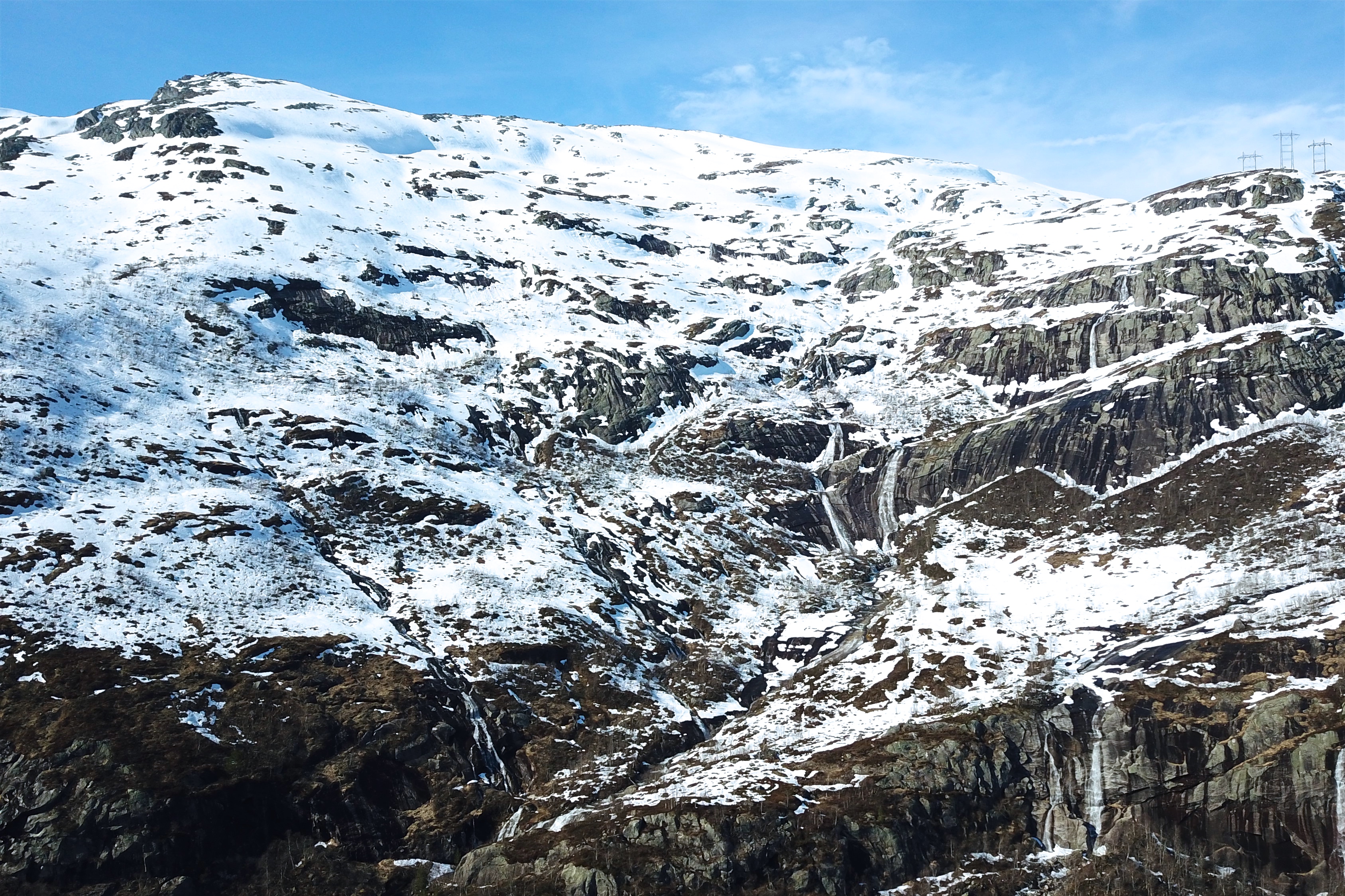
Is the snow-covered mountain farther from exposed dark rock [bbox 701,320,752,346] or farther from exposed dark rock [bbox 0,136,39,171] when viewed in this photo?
exposed dark rock [bbox 0,136,39,171]

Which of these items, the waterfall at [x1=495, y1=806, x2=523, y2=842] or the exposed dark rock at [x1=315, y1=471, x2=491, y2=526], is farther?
the exposed dark rock at [x1=315, y1=471, x2=491, y2=526]

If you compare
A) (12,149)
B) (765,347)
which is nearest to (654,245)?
(765,347)

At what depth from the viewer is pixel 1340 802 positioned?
163ft

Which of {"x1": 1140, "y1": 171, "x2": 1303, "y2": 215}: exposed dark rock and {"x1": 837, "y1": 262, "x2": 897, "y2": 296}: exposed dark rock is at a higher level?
{"x1": 1140, "y1": 171, "x2": 1303, "y2": 215}: exposed dark rock

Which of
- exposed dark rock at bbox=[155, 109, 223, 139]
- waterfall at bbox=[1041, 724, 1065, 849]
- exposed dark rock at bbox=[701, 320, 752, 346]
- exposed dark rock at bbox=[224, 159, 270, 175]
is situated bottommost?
waterfall at bbox=[1041, 724, 1065, 849]

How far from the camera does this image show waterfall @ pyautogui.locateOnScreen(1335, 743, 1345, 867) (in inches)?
1934

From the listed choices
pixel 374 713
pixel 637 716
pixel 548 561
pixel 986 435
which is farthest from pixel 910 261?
pixel 374 713

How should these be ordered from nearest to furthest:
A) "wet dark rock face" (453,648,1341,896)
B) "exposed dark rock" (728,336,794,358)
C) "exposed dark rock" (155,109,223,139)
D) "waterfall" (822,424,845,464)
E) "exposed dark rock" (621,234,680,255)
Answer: "wet dark rock face" (453,648,1341,896), "waterfall" (822,424,845,464), "exposed dark rock" (728,336,794,358), "exposed dark rock" (621,234,680,255), "exposed dark rock" (155,109,223,139)

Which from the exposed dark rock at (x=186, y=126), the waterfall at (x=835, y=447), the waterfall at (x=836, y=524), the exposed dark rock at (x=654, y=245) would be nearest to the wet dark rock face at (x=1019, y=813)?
the waterfall at (x=836, y=524)

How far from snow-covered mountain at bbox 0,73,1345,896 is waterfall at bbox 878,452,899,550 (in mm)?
465

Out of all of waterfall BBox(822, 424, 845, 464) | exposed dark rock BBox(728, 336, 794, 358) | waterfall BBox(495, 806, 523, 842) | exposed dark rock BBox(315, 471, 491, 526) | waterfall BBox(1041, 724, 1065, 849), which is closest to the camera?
waterfall BBox(1041, 724, 1065, 849)

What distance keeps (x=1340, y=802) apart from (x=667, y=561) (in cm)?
5138

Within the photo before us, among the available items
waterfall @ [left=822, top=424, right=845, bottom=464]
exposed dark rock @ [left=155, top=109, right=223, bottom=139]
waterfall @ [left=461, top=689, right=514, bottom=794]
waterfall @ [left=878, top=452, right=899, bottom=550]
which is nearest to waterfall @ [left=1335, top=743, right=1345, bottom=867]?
waterfall @ [left=878, top=452, right=899, bottom=550]

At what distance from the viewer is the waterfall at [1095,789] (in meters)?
55.8
